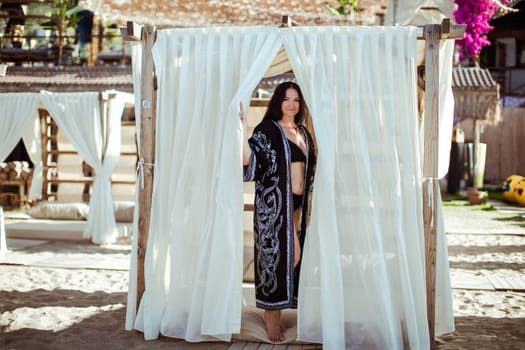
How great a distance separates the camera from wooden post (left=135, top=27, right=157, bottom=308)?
402 centimetres

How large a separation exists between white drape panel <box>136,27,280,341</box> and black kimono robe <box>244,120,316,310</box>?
0.71 feet

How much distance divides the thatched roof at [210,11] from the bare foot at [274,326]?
147 inches

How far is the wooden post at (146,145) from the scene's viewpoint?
402cm

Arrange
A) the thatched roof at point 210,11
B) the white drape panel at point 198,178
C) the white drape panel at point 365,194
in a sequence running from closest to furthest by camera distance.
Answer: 1. the white drape panel at point 365,194
2. the white drape panel at point 198,178
3. the thatched roof at point 210,11

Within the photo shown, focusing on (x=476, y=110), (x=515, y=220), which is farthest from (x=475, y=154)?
(x=515, y=220)

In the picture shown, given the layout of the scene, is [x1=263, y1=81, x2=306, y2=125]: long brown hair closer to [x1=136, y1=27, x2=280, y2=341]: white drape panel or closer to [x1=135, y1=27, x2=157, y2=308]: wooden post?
[x1=136, y1=27, x2=280, y2=341]: white drape panel

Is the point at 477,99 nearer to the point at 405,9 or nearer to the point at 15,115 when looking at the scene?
the point at 405,9

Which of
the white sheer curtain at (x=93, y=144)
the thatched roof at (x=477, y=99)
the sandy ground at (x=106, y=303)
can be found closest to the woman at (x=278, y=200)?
the sandy ground at (x=106, y=303)

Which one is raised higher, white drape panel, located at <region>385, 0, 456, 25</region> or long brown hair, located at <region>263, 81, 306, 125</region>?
white drape panel, located at <region>385, 0, 456, 25</region>

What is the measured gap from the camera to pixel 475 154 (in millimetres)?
12742

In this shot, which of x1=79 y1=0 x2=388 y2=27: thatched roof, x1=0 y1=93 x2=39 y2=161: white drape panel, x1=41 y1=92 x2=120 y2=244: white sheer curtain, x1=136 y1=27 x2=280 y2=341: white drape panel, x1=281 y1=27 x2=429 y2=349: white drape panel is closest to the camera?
x1=281 y1=27 x2=429 y2=349: white drape panel

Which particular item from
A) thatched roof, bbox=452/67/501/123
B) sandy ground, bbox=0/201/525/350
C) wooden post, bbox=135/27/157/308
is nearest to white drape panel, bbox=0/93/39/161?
sandy ground, bbox=0/201/525/350

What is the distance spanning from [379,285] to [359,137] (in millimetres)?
879

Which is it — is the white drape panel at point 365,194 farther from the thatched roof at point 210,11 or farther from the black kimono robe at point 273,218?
the thatched roof at point 210,11
